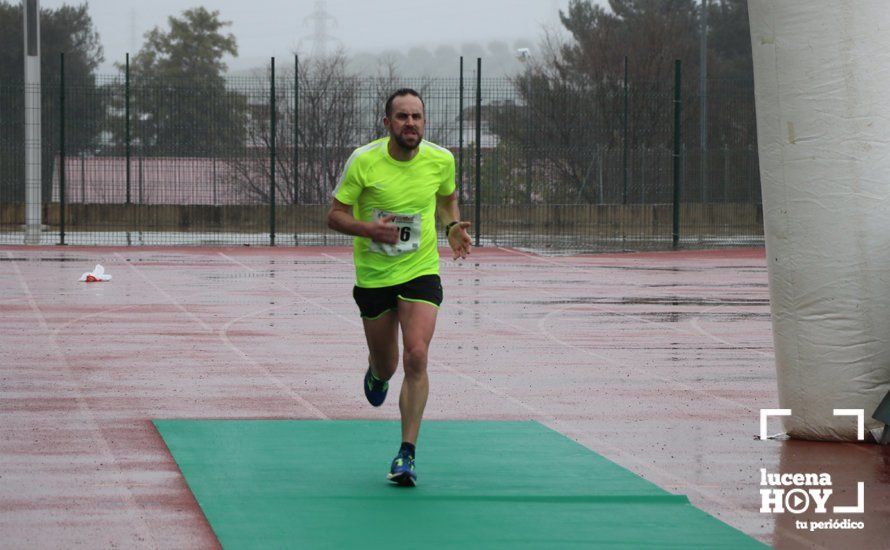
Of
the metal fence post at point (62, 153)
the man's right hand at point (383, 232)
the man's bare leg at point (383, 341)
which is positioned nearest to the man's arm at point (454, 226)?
the man's right hand at point (383, 232)

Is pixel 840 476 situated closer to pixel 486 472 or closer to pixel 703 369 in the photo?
pixel 486 472

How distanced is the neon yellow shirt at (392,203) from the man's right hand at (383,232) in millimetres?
170

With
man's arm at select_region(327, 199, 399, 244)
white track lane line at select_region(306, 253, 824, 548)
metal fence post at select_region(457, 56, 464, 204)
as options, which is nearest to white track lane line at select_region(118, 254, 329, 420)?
white track lane line at select_region(306, 253, 824, 548)

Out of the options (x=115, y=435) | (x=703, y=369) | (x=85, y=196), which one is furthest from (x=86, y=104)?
(x=115, y=435)

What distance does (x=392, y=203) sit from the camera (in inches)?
353

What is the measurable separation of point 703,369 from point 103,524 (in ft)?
23.2

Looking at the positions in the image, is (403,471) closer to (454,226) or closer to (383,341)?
(383,341)

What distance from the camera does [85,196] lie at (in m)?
33.7

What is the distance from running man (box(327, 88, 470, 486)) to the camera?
8797 mm

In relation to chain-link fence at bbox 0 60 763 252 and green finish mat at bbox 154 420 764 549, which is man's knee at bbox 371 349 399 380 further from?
chain-link fence at bbox 0 60 763 252

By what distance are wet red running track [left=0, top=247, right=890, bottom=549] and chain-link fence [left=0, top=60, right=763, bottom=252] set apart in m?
8.64

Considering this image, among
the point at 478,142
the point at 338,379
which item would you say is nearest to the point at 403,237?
the point at 338,379

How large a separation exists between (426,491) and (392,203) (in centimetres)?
155

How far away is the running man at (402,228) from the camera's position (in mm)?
8797
